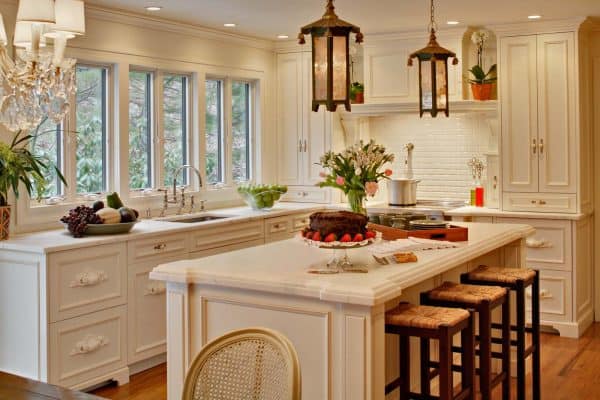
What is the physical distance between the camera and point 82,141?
18.0 ft

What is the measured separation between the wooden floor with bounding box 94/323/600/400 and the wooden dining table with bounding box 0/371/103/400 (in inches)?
87.8

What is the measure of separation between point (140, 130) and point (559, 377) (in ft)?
11.4

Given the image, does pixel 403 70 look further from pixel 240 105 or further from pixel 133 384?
pixel 133 384

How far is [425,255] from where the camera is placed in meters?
3.74

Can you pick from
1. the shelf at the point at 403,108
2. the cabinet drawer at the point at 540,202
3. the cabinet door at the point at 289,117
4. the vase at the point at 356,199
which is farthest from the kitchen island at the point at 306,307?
the cabinet door at the point at 289,117

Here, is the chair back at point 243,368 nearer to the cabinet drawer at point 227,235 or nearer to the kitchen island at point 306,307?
the kitchen island at point 306,307

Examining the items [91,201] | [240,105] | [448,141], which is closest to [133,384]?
[91,201]

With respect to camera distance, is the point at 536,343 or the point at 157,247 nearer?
the point at 536,343

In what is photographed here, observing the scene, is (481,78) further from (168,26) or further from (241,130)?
(168,26)

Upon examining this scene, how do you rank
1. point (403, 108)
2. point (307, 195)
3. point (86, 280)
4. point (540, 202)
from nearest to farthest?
point (86, 280) < point (540, 202) < point (403, 108) < point (307, 195)

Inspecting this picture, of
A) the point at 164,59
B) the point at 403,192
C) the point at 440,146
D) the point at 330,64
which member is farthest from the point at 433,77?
the point at 440,146

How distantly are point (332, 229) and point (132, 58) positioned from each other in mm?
3063

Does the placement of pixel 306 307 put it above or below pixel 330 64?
below

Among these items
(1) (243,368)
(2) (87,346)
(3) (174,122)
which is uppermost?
(3) (174,122)
